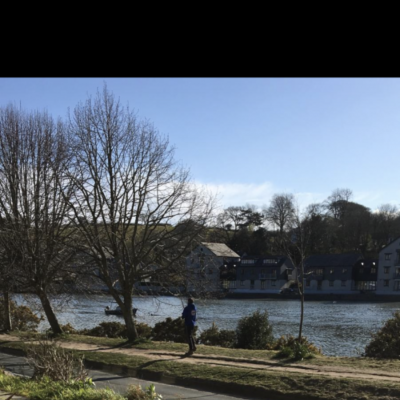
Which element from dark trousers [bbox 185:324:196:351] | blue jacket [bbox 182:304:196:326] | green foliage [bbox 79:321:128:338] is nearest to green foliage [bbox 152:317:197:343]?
green foliage [bbox 79:321:128:338]

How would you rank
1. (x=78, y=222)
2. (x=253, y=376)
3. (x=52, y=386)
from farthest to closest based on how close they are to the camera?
(x=78, y=222)
(x=253, y=376)
(x=52, y=386)

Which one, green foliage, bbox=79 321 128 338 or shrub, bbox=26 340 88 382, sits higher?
shrub, bbox=26 340 88 382

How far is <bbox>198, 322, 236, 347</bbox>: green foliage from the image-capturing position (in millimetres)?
22953

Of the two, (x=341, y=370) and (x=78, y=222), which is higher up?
(x=78, y=222)

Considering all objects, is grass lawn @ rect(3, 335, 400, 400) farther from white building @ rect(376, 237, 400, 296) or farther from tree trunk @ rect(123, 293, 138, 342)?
white building @ rect(376, 237, 400, 296)

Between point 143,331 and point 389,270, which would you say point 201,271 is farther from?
point 389,270

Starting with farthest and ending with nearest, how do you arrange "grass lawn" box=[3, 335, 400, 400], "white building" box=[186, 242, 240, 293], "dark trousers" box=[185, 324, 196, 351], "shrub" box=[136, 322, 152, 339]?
1. "shrub" box=[136, 322, 152, 339]
2. "white building" box=[186, 242, 240, 293]
3. "dark trousers" box=[185, 324, 196, 351]
4. "grass lawn" box=[3, 335, 400, 400]

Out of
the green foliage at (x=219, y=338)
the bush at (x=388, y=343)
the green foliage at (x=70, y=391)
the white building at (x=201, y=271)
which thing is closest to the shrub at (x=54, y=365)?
the green foliage at (x=70, y=391)

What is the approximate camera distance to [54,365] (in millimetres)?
10891

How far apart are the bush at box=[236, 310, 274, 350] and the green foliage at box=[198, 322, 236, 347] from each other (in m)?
0.67
